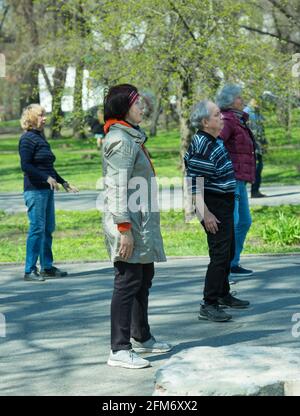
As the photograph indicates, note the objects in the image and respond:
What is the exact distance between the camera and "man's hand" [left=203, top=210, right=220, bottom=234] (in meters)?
7.97

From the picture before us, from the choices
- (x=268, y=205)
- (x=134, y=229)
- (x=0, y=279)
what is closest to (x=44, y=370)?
(x=134, y=229)

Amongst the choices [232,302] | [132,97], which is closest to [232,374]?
[132,97]

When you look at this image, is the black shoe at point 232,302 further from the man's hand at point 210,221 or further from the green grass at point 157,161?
the green grass at point 157,161

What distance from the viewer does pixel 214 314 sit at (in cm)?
814

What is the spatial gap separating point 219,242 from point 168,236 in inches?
245

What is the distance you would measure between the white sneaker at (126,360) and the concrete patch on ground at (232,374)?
81 centimetres

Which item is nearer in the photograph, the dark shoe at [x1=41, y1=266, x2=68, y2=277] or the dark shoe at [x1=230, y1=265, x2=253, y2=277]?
the dark shoe at [x1=230, y1=265, x2=253, y2=277]

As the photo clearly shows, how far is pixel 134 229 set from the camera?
684cm

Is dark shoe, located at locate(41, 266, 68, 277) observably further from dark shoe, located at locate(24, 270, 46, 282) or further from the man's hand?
the man's hand

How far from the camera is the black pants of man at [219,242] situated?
8.09 m

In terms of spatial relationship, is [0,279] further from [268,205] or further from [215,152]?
[268,205]

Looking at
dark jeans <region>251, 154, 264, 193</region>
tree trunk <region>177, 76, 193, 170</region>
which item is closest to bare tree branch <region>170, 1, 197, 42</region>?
tree trunk <region>177, 76, 193, 170</region>

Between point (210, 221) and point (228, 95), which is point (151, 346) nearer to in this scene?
point (210, 221)

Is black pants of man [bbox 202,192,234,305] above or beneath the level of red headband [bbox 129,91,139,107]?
beneath
